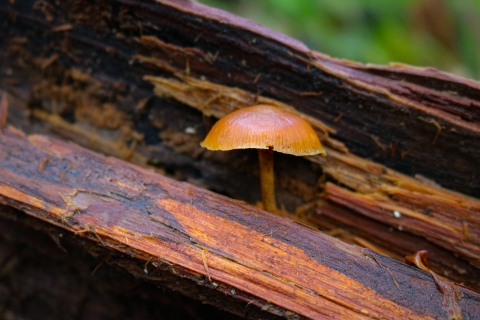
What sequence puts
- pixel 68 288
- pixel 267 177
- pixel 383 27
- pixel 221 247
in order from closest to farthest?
pixel 221 247, pixel 267 177, pixel 68 288, pixel 383 27

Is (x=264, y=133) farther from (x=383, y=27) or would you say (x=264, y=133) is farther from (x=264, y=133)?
(x=383, y=27)

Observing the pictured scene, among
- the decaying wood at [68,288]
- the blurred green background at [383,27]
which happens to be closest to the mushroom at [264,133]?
the decaying wood at [68,288]

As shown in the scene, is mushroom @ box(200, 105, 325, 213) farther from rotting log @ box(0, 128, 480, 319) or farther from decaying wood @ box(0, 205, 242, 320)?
decaying wood @ box(0, 205, 242, 320)

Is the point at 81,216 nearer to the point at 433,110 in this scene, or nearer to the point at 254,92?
the point at 254,92

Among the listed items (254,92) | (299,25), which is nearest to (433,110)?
(254,92)

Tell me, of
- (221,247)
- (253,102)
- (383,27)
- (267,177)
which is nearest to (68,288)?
(221,247)

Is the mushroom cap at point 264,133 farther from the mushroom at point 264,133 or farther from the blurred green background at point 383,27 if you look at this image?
the blurred green background at point 383,27
